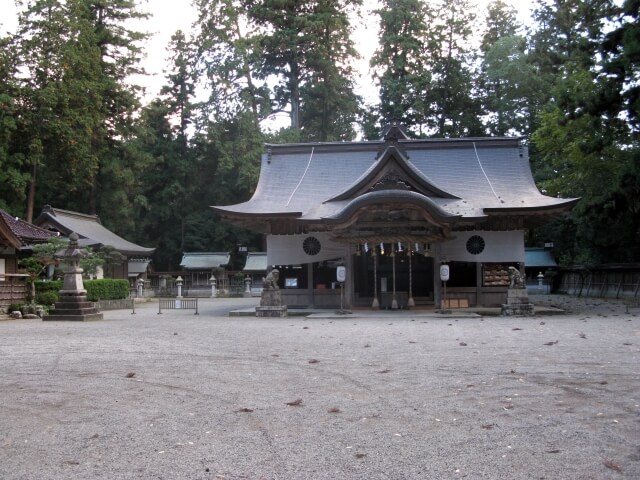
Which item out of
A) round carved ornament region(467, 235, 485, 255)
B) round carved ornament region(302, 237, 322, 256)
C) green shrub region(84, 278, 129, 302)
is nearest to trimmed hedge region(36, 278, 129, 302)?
green shrub region(84, 278, 129, 302)

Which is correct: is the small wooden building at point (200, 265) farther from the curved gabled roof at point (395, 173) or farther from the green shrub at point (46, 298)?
the curved gabled roof at point (395, 173)

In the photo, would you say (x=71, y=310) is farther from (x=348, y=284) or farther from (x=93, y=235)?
(x=93, y=235)

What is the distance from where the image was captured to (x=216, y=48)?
141ft

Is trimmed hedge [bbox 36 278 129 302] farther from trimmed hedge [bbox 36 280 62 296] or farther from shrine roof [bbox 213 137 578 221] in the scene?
shrine roof [bbox 213 137 578 221]

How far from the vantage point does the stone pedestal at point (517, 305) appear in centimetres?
1847

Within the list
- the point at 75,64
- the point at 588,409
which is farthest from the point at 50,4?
the point at 588,409

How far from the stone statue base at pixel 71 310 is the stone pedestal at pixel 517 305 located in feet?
43.0

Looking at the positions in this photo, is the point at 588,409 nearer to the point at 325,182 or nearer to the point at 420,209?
the point at 420,209

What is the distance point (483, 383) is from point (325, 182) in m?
17.5

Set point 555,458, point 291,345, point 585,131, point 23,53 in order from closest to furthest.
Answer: point 555,458 < point 291,345 < point 585,131 < point 23,53

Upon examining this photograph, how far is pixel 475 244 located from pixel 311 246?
5.93 meters

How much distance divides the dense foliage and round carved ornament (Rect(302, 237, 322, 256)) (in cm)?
1372

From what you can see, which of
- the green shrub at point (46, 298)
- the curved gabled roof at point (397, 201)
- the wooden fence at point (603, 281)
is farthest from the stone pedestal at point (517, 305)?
the green shrub at point (46, 298)

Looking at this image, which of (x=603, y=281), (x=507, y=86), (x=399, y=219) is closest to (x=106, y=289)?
(x=399, y=219)
